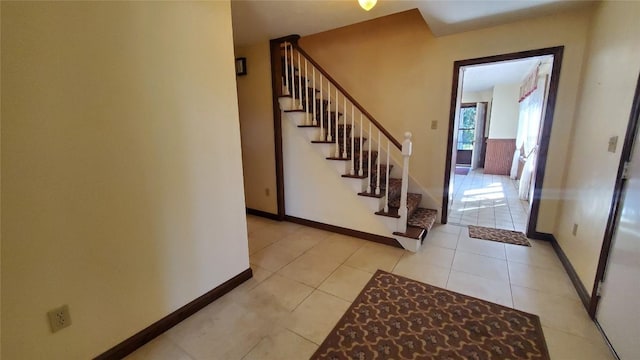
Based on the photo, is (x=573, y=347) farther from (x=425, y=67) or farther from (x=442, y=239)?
(x=425, y=67)

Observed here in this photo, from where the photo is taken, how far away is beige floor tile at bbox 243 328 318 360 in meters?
1.53

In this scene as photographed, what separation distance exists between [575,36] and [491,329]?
287 cm

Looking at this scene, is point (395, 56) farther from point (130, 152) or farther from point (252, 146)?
point (130, 152)

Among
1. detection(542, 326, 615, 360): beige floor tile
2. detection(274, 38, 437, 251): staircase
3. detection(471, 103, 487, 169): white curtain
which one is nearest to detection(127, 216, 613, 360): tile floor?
detection(542, 326, 615, 360): beige floor tile

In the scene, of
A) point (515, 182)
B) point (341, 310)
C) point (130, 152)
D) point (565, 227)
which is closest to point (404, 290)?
point (341, 310)

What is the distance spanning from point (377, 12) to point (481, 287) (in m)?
2.61

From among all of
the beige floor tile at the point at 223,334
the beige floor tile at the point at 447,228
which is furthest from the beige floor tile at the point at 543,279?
the beige floor tile at the point at 223,334

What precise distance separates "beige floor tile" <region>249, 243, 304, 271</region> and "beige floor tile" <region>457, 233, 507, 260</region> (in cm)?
179

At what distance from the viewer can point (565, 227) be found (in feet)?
8.41

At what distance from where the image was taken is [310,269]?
2467 millimetres

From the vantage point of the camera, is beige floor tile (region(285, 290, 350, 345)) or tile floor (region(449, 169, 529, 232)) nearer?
beige floor tile (region(285, 290, 350, 345))

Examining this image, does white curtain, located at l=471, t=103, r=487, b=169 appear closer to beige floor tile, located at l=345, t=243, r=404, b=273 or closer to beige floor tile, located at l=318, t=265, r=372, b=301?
beige floor tile, located at l=345, t=243, r=404, b=273

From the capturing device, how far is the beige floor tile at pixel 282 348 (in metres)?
1.53

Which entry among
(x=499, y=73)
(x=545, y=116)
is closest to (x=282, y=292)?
(x=545, y=116)
